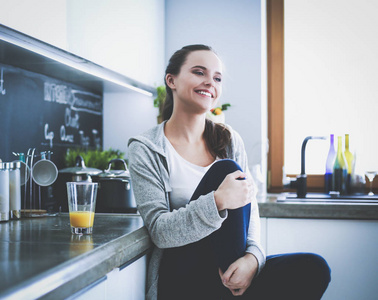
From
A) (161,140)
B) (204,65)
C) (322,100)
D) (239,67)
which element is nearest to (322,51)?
(322,100)

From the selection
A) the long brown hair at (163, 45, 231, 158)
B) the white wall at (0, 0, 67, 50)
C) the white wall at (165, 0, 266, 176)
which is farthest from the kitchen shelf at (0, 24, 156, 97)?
the white wall at (165, 0, 266, 176)

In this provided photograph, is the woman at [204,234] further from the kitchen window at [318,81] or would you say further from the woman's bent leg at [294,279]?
the kitchen window at [318,81]

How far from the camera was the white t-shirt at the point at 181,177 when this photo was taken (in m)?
1.49

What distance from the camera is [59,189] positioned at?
6.06 feet

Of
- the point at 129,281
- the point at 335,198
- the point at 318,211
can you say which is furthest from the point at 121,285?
the point at 335,198

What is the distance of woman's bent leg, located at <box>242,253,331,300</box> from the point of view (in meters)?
1.30

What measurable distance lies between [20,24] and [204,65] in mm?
628

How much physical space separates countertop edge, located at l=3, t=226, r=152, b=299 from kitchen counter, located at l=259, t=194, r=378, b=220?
0.89m

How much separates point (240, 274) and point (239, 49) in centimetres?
162

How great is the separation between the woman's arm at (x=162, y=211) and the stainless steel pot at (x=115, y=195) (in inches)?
12.9

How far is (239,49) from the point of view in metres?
→ 2.63

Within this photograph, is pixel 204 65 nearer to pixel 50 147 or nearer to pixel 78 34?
pixel 78 34

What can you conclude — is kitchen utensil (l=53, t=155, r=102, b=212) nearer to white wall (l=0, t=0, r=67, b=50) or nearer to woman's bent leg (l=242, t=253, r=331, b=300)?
white wall (l=0, t=0, r=67, b=50)

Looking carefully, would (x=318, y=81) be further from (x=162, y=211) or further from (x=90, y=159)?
(x=162, y=211)
